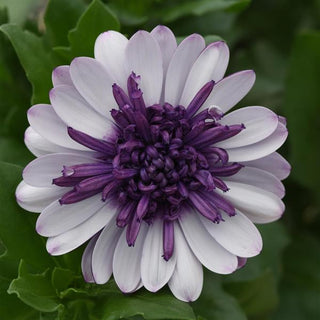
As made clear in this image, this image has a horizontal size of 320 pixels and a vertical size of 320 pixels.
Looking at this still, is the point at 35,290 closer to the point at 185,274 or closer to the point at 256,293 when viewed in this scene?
the point at 185,274

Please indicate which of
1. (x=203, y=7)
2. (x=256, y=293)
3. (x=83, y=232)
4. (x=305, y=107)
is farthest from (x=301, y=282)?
(x=83, y=232)

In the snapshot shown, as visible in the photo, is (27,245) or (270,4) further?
(270,4)

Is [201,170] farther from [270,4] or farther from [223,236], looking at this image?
[270,4]

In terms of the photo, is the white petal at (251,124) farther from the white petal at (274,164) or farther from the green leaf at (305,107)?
the green leaf at (305,107)

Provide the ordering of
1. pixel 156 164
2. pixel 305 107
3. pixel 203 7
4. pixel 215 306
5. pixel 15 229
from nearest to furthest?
pixel 156 164, pixel 15 229, pixel 215 306, pixel 203 7, pixel 305 107

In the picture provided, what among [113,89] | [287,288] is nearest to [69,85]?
[113,89]

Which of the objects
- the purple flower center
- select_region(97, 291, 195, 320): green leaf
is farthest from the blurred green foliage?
the purple flower center
